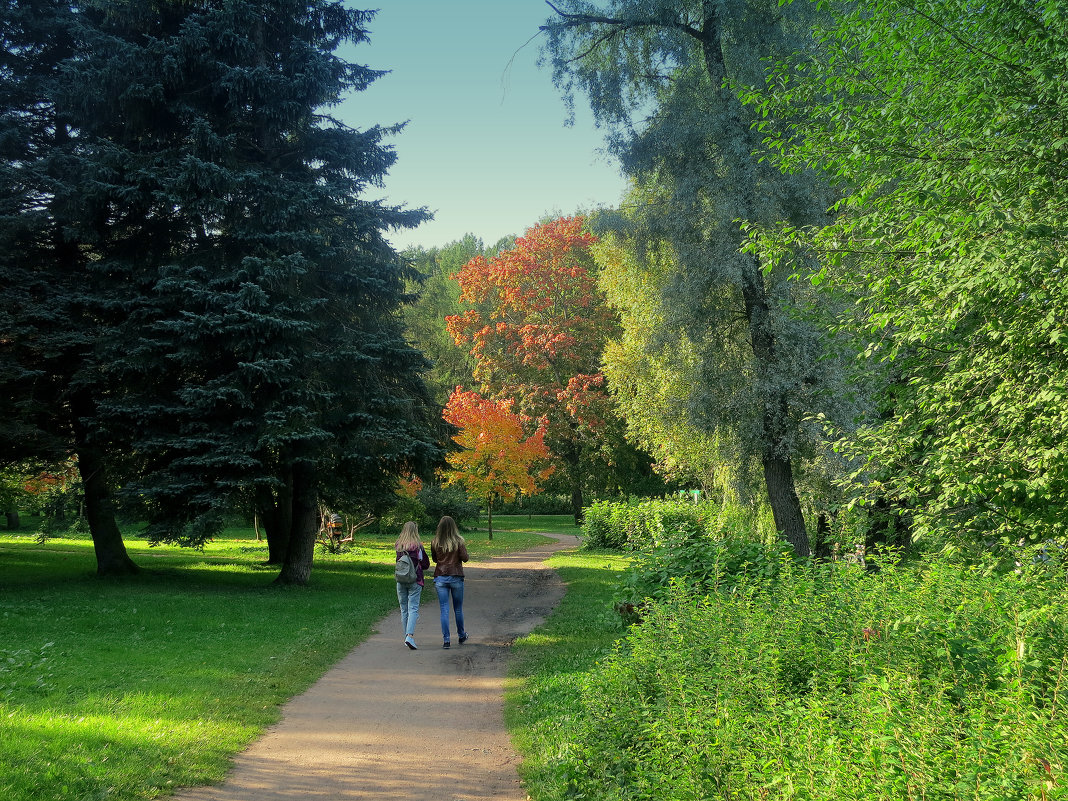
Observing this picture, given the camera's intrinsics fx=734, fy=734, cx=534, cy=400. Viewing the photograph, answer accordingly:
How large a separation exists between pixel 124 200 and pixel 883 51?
1421cm

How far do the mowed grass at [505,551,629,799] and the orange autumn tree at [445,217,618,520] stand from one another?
2247 centimetres

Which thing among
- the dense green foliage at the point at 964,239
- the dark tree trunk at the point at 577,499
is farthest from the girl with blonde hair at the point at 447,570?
the dark tree trunk at the point at 577,499

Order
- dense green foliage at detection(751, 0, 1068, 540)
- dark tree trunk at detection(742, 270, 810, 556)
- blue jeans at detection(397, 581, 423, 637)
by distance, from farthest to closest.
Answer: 1. dark tree trunk at detection(742, 270, 810, 556)
2. blue jeans at detection(397, 581, 423, 637)
3. dense green foliage at detection(751, 0, 1068, 540)

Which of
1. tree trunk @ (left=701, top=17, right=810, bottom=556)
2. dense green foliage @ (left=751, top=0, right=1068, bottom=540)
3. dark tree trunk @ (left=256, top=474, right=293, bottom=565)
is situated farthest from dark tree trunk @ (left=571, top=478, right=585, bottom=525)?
dense green foliage @ (left=751, top=0, right=1068, bottom=540)

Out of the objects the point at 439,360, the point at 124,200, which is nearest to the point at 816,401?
the point at 124,200

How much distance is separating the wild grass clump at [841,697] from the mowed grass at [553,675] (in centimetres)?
17

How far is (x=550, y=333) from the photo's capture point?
37062 mm

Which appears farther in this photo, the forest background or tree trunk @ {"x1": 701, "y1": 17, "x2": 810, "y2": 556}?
tree trunk @ {"x1": 701, "y1": 17, "x2": 810, "y2": 556}

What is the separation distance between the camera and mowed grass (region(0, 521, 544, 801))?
17.1ft

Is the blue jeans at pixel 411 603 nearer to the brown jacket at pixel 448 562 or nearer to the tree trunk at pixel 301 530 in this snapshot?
the brown jacket at pixel 448 562

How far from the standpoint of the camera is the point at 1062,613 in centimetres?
421

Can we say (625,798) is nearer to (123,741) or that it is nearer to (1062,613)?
(1062,613)

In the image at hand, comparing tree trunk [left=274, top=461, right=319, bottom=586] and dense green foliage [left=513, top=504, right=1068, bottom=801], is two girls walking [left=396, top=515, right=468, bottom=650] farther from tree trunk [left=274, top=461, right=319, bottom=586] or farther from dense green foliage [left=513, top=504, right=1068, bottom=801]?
tree trunk [left=274, top=461, right=319, bottom=586]

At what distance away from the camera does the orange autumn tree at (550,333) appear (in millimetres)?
36969
